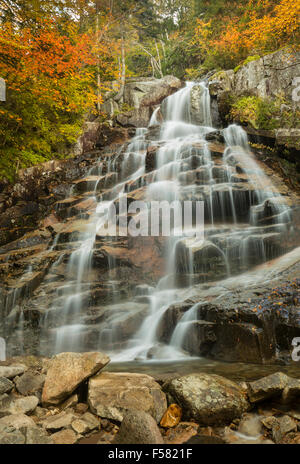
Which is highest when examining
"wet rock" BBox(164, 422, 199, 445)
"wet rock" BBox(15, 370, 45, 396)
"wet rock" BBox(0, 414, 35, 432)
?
"wet rock" BBox(15, 370, 45, 396)

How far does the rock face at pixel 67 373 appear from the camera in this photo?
3.09m

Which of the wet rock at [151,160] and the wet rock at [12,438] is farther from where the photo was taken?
the wet rock at [151,160]

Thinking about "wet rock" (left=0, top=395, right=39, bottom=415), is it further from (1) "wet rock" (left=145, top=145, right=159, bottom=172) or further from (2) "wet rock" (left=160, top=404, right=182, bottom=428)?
(1) "wet rock" (left=145, top=145, right=159, bottom=172)

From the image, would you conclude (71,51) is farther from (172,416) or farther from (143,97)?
(172,416)

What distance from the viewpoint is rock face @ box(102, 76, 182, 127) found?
1864cm

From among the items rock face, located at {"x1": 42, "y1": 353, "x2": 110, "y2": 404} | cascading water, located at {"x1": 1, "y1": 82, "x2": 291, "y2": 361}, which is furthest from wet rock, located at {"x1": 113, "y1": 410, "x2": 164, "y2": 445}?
cascading water, located at {"x1": 1, "y1": 82, "x2": 291, "y2": 361}

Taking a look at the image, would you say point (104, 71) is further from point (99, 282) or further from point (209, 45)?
point (99, 282)

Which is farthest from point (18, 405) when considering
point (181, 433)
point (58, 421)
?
point (181, 433)

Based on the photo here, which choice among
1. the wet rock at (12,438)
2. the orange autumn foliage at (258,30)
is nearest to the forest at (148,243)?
the wet rock at (12,438)

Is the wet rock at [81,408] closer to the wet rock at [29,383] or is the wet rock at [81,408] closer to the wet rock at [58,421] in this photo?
the wet rock at [58,421]

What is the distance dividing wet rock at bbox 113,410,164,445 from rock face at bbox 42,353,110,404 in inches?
37.8

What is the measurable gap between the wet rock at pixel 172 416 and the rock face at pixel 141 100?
1804cm

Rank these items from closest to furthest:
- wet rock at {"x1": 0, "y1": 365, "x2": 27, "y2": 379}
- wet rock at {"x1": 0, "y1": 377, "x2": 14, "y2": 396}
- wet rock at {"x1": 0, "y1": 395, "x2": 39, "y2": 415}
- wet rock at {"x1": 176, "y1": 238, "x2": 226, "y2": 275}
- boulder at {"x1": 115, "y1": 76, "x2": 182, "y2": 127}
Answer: wet rock at {"x1": 0, "y1": 395, "x2": 39, "y2": 415}, wet rock at {"x1": 0, "y1": 377, "x2": 14, "y2": 396}, wet rock at {"x1": 0, "y1": 365, "x2": 27, "y2": 379}, wet rock at {"x1": 176, "y1": 238, "x2": 226, "y2": 275}, boulder at {"x1": 115, "y1": 76, "x2": 182, "y2": 127}

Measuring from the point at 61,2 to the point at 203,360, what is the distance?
19.8 m
